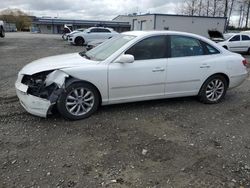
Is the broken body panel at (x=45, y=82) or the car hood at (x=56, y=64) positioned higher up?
the car hood at (x=56, y=64)

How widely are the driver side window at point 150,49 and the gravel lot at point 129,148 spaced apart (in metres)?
1.05

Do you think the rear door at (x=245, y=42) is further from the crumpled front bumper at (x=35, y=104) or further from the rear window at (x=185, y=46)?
the crumpled front bumper at (x=35, y=104)

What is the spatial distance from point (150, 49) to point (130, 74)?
688 millimetres

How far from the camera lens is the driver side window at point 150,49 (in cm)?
495

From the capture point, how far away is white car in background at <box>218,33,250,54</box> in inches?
693

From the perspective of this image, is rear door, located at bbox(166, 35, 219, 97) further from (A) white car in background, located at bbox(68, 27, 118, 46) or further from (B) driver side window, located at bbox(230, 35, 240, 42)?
(A) white car in background, located at bbox(68, 27, 118, 46)

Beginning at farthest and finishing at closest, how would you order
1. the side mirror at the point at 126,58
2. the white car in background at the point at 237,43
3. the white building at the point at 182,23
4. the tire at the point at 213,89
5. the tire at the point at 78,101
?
1. the white building at the point at 182,23
2. the white car in background at the point at 237,43
3. the tire at the point at 213,89
4. the side mirror at the point at 126,58
5. the tire at the point at 78,101

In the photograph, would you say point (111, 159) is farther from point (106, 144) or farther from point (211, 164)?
point (211, 164)

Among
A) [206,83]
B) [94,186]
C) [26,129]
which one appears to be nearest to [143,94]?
[206,83]

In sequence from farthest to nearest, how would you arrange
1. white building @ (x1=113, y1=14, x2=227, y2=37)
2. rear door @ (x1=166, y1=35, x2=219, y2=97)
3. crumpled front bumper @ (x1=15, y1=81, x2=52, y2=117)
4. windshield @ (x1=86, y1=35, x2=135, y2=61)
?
1. white building @ (x1=113, y1=14, x2=227, y2=37)
2. rear door @ (x1=166, y1=35, x2=219, y2=97)
3. windshield @ (x1=86, y1=35, x2=135, y2=61)
4. crumpled front bumper @ (x1=15, y1=81, x2=52, y2=117)

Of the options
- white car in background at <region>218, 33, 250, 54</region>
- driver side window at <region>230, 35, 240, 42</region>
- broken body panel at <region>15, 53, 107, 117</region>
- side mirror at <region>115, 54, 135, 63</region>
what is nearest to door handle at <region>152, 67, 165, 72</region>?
side mirror at <region>115, 54, 135, 63</region>

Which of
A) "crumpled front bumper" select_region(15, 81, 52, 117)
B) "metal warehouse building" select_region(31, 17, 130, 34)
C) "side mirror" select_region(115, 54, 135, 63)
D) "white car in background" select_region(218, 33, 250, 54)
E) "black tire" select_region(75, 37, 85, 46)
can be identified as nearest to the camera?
"crumpled front bumper" select_region(15, 81, 52, 117)

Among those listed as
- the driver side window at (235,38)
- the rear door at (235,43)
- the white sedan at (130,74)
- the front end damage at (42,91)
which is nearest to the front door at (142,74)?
the white sedan at (130,74)

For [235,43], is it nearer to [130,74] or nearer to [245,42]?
[245,42]
